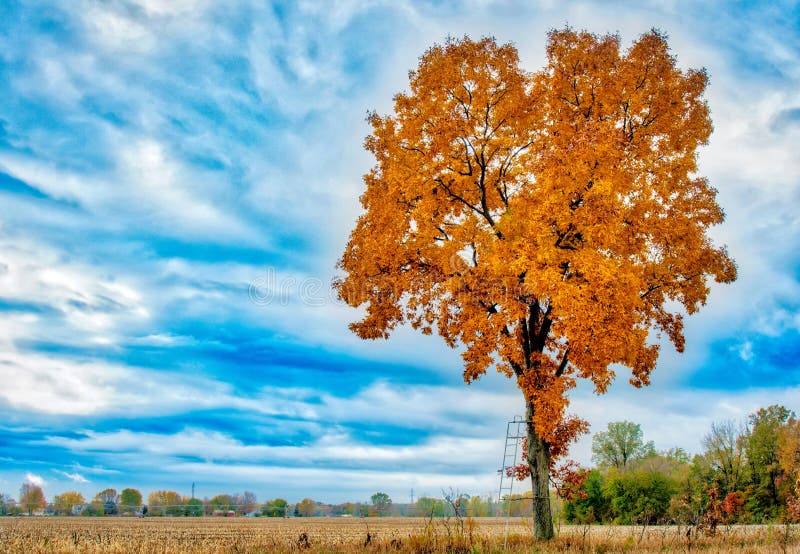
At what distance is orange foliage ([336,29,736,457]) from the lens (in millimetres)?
18906

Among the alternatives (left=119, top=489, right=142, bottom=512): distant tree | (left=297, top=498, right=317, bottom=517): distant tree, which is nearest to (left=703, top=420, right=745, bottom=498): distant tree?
(left=297, top=498, right=317, bottom=517): distant tree

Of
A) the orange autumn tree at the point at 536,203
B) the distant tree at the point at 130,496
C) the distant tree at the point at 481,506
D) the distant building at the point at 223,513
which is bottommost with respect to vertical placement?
the distant tree at the point at 130,496

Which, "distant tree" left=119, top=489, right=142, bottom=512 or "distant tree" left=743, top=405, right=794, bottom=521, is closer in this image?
"distant tree" left=743, top=405, right=794, bottom=521

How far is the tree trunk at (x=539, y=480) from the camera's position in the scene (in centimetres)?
1914

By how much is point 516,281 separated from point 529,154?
4498 millimetres

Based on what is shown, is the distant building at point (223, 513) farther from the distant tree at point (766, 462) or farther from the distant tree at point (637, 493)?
the distant tree at point (766, 462)

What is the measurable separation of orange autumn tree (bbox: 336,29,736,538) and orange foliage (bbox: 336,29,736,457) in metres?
0.05

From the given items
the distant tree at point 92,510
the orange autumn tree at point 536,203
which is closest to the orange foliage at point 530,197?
the orange autumn tree at point 536,203

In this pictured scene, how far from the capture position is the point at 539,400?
1867 centimetres

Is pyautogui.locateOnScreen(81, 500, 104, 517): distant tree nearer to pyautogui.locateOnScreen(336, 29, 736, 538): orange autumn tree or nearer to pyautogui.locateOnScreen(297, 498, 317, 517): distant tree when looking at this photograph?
pyautogui.locateOnScreen(297, 498, 317, 517): distant tree

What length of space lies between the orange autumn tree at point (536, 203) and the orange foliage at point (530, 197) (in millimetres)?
49

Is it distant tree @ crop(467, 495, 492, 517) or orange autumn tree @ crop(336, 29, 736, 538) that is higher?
orange autumn tree @ crop(336, 29, 736, 538)

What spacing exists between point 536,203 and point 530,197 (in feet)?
0.92

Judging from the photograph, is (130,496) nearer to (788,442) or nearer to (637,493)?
(637,493)
